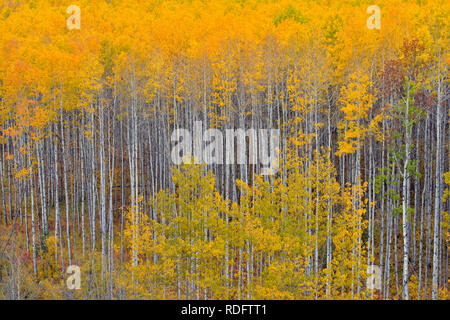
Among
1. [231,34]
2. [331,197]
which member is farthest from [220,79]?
[331,197]

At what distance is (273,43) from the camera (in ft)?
91.5

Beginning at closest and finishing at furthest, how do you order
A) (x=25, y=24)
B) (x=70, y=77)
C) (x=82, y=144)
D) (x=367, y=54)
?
(x=367, y=54) → (x=70, y=77) → (x=82, y=144) → (x=25, y=24)

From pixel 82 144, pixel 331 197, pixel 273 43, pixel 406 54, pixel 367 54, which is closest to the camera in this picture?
pixel 406 54

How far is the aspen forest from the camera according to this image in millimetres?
19062

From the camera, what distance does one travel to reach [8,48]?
88.8 ft

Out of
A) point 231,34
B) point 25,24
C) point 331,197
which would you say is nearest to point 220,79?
point 231,34

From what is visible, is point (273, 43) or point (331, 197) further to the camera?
point (273, 43)

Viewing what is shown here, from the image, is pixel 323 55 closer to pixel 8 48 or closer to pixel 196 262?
pixel 196 262

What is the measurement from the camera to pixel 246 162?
26766 mm

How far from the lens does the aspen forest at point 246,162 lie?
1906 cm

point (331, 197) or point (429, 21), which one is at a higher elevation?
point (429, 21)

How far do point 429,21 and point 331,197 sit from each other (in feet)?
28.8

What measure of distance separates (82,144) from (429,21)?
906 inches

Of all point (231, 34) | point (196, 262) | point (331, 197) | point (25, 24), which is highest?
point (25, 24)
